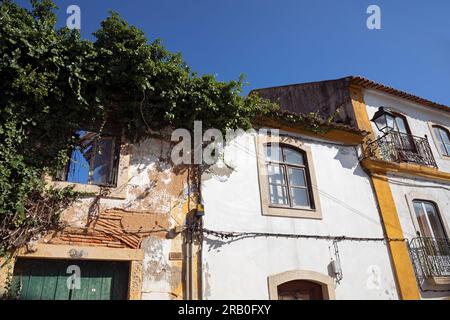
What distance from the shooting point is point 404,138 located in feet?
33.2

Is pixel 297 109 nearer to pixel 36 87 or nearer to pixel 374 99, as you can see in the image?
pixel 374 99

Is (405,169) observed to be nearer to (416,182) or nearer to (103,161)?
(416,182)

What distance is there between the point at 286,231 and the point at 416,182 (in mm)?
4916

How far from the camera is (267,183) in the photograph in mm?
7039

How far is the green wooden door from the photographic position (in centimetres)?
460

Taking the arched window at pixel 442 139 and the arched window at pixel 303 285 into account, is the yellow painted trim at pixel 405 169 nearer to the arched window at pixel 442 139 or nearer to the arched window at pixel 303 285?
the arched window at pixel 442 139

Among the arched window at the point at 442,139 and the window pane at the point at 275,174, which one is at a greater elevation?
the arched window at the point at 442,139

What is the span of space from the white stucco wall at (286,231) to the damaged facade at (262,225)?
0.03 m

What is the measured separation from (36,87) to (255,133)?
444cm

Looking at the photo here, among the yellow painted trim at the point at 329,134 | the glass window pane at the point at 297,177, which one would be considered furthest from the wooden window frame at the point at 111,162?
the glass window pane at the point at 297,177

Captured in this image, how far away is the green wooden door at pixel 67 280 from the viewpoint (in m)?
4.60

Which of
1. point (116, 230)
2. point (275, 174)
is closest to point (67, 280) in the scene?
point (116, 230)

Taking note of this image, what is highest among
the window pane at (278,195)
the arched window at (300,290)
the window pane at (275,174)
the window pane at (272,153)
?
the window pane at (272,153)

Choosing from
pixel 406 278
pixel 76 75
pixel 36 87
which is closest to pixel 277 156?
pixel 406 278
